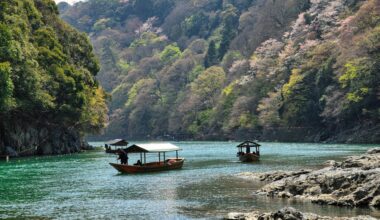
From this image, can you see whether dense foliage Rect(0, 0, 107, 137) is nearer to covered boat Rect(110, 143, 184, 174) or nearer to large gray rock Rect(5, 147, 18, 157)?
large gray rock Rect(5, 147, 18, 157)

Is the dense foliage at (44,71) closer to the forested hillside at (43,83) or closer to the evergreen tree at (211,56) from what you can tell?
the forested hillside at (43,83)

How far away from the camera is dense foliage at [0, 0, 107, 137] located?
6330 centimetres

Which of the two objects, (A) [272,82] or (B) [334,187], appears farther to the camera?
(A) [272,82]

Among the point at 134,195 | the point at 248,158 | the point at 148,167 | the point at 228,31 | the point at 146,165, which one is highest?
the point at 228,31

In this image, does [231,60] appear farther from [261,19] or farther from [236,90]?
[236,90]

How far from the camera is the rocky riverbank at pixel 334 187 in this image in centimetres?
2722

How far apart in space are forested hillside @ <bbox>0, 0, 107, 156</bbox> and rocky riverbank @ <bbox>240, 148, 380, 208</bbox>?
3640 centimetres

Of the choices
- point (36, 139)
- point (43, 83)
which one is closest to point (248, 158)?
point (43, 83)

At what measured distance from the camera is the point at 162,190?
1439 inches

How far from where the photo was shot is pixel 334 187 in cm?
3016

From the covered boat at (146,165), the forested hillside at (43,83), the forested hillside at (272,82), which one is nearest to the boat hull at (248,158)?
the covered boat at (146,165)

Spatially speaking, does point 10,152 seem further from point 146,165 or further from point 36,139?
point 146,165

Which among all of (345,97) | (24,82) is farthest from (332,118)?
(24,82)

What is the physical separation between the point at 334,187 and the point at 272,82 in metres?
88.4
